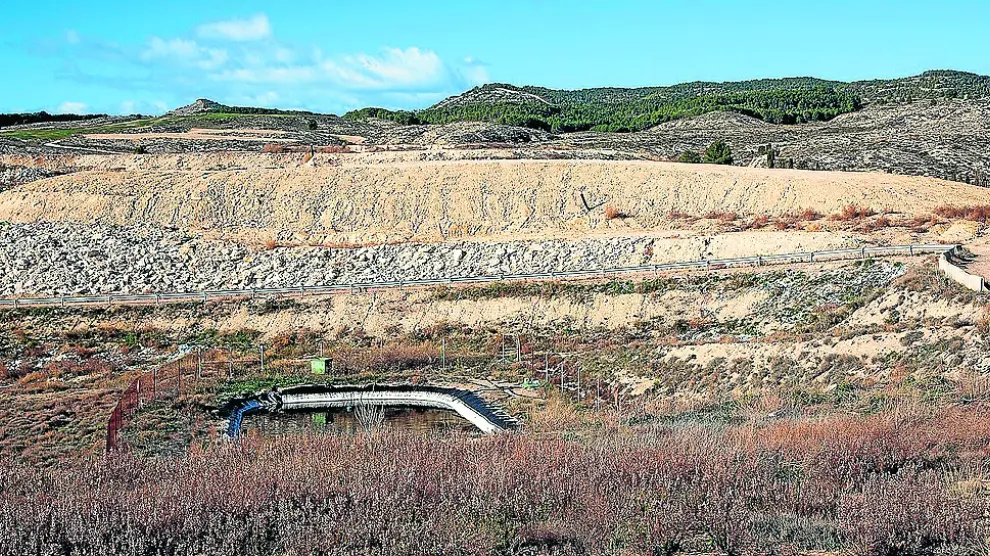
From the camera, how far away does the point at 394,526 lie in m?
8.98

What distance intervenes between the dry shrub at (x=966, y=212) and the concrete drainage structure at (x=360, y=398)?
2239 cm

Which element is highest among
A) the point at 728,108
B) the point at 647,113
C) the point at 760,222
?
the point at 728,108

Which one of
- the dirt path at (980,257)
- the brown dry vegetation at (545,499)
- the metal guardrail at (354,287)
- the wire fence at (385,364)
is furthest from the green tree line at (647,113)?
the brown dry vegetation at (545,499)

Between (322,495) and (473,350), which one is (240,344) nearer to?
(473,350)

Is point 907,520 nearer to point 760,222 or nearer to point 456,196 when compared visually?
point 760,222

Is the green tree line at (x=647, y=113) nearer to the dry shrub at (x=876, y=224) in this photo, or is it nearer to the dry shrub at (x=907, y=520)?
the dry shrub at (x=876, y=224)

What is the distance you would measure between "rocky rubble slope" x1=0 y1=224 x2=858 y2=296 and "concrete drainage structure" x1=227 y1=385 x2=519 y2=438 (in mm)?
11519

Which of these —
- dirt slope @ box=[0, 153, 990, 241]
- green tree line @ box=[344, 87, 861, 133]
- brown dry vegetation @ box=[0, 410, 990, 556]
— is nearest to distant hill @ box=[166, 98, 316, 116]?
green tree line @ box=[344, 87, 861, 133]

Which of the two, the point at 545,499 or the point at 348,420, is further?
the point at 348,420

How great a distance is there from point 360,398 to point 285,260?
1496cm

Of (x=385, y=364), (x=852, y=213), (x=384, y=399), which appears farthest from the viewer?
(x=852, y=213)

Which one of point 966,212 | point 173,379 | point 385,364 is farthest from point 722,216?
point 173,379

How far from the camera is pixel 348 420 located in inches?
885

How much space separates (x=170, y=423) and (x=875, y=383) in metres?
14.1
